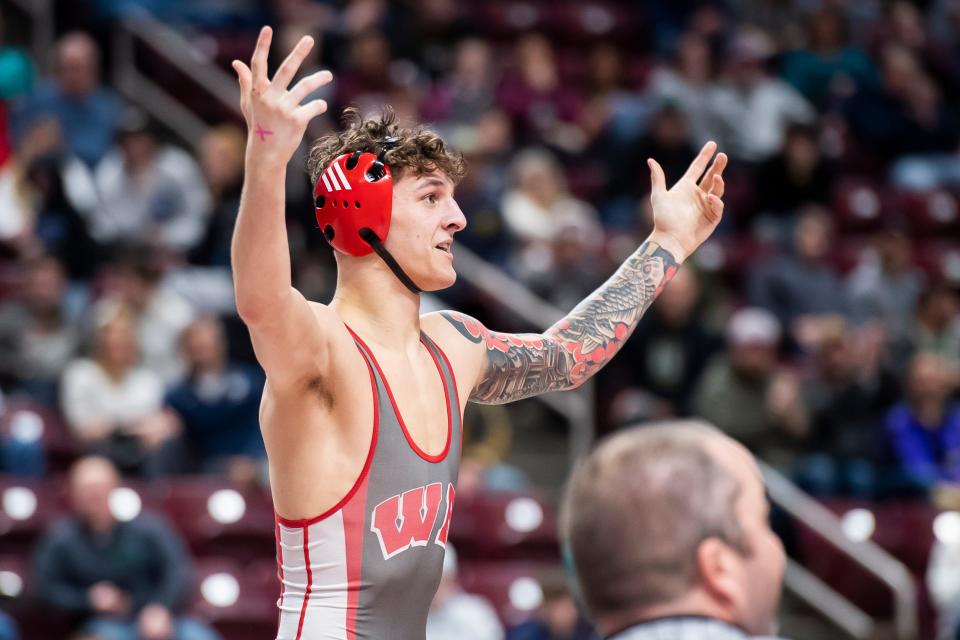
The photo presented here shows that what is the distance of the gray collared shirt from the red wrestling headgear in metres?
2.03

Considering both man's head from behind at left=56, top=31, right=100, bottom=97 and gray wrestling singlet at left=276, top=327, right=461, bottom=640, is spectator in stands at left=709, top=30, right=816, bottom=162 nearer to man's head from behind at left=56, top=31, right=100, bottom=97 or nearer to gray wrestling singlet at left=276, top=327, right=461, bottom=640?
man's head from behind at left=56, top=31, right=100, bottom=97

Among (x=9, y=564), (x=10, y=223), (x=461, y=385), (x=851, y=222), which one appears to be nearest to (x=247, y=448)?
(x=9, y=564)

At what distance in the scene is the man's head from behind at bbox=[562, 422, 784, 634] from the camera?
2.37 metres

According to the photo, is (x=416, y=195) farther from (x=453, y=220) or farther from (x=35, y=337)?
(x=35, y=337)

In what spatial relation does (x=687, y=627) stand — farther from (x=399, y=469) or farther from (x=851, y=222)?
(x=851, y=222)

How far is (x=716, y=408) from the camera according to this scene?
10625 mm

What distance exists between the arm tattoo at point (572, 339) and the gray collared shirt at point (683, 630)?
2.23m

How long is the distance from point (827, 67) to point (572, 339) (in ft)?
39.3

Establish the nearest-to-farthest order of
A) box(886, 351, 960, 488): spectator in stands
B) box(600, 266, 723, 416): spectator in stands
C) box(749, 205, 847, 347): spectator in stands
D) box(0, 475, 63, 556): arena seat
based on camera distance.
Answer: box(0, 475, 63, 556): arena seat, box(886, 351, 960, 488): spectator in stands, box(600, 266, 723, 416): spectator in stands, box(749, 205, 847, 347): spectator in stands

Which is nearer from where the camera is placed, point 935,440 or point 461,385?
point 461,385

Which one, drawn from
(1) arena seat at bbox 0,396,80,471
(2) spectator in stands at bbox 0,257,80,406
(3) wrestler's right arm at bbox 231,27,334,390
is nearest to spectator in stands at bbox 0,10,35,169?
(2) spectator in stands at bbox 0,257,80,406

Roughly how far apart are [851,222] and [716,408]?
4.58 meters

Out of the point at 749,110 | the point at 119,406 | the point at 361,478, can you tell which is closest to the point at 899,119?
the point at 749,110

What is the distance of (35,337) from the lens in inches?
404
